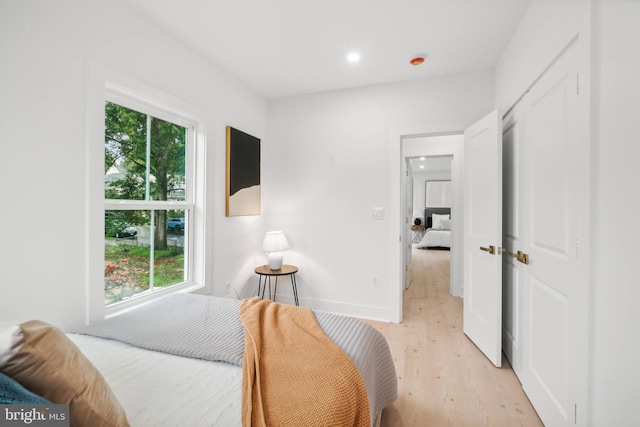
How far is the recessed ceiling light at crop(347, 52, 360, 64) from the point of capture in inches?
101

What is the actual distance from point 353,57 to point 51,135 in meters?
2.26

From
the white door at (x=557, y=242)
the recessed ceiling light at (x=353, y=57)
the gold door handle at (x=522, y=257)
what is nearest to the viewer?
the white door at (x=557, y=242)

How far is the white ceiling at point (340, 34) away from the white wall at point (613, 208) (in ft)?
3.06

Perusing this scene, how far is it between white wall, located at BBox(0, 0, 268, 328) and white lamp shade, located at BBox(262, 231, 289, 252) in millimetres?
1677

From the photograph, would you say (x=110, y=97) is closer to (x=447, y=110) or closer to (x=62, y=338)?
(x=62, y=338)

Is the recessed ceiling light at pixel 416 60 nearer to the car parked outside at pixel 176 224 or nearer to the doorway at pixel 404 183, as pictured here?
the doorway at pixel 404 183

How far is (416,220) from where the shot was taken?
9406 mm

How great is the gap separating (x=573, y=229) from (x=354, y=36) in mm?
1968

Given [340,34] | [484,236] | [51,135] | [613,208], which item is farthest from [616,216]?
[51,135]

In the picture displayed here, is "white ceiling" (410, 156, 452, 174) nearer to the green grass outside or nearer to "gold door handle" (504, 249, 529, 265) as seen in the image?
"gold door handle" (504, 249, 529, 265)

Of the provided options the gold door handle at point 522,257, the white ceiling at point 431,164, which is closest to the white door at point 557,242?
the gold door handle at point 522,257

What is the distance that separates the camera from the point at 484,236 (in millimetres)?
2410

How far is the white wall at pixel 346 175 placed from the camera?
9.90 feet

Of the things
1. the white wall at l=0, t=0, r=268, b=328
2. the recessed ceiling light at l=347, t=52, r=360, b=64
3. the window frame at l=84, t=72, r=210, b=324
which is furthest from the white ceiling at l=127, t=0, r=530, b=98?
the window frame at l=84, t=72, r=210, b=324
